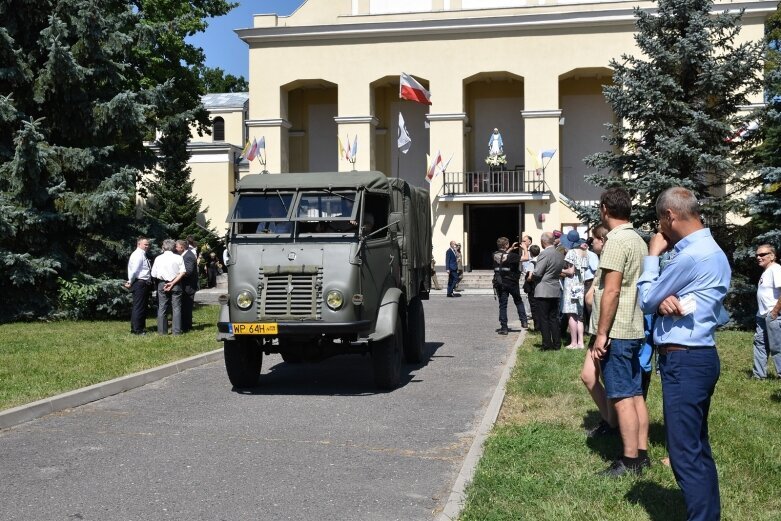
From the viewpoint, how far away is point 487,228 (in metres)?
38.2

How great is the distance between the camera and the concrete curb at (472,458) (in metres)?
5.71

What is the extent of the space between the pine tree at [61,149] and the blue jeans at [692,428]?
16.8m

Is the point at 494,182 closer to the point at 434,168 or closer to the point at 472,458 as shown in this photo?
the point at 434,168

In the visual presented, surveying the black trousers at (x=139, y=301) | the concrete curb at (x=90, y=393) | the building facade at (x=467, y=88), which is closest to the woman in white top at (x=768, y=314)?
the concrete curb at (x=90, y=393)

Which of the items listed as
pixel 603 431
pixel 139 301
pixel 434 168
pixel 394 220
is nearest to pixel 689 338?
pixel 603 431

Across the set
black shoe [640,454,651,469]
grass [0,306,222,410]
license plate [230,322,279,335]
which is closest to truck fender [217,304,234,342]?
license plate [230,322,279,335]

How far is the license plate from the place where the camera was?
32.9 ft

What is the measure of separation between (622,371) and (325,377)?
20.2 ft

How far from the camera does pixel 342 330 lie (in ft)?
32.8

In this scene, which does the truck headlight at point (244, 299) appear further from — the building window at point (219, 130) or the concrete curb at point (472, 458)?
the building window at point (219, 130)

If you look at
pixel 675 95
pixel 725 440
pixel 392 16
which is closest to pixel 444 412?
pixel 725 440

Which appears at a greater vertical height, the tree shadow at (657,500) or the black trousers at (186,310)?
the black trousers at (186,310)

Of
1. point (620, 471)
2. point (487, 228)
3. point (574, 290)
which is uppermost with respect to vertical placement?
point (487, 228)

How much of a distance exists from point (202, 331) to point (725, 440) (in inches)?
453
